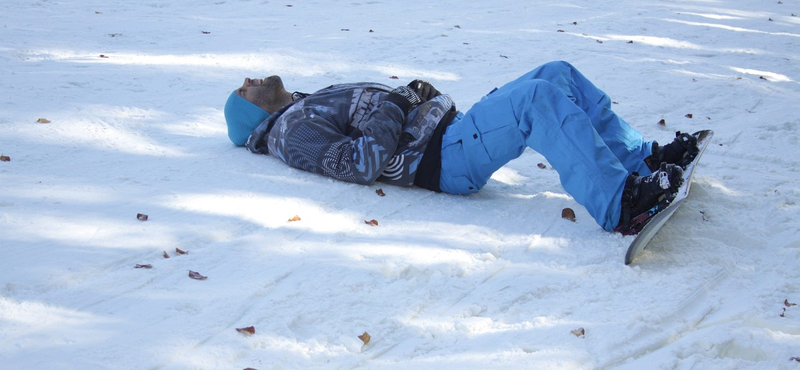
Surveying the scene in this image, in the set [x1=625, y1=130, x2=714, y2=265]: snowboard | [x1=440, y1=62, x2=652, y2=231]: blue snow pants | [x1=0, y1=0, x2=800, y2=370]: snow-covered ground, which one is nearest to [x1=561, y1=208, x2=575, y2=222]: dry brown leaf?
[x1=0, y1=0, x2=800, y2=370]: snow-covered ground

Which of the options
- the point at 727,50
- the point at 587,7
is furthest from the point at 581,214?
the point at 587,7

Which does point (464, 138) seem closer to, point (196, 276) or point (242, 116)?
point (242, 116)

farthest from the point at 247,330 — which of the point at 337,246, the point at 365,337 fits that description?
the point at 337,246

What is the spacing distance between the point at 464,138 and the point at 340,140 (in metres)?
0.67

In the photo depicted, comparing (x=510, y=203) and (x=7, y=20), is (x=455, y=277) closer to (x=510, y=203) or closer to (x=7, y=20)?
(x=510, y=203)

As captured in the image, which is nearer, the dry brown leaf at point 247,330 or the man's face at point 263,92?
the dry brown leaf at point 247,330

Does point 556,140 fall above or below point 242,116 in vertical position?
above

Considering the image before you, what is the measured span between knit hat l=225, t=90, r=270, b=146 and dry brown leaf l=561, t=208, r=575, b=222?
72.6 inches

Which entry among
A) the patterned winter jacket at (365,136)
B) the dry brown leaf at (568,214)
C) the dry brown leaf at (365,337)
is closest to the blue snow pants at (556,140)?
the patterned winter jacket at (365,136)

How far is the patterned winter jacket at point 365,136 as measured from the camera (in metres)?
3.59

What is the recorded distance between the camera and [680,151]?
3.59 meters

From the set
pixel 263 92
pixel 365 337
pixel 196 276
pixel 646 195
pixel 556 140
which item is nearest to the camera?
pixel 365 337

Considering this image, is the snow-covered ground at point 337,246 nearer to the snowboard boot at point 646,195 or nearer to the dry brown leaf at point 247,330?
the dry brown leaf at point 247,330

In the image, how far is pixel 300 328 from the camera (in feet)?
7.89
